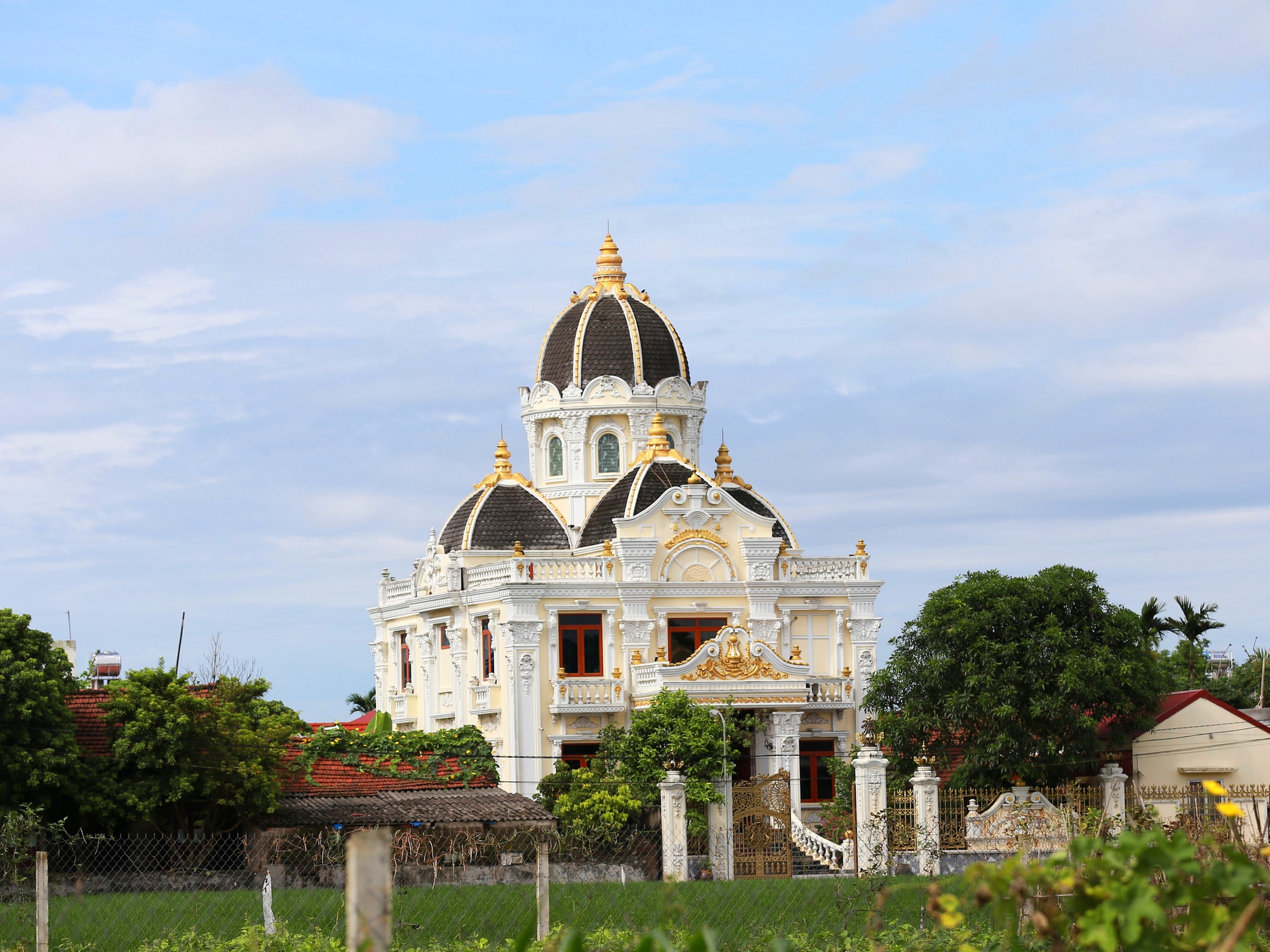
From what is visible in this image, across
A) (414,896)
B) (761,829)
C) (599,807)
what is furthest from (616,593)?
(414,896)

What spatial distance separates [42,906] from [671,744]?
1004 inches

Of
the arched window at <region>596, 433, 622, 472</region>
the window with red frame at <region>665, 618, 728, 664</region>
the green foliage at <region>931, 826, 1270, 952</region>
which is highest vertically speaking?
the arched window at <region>596, 433, 622, 472</region>

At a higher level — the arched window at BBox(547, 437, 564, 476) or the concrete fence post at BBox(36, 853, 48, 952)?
the arched window at BBox(547, 437, 564, 476)

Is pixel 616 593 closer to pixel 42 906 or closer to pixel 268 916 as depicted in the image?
pixel 268 916

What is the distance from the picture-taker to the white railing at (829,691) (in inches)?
1695

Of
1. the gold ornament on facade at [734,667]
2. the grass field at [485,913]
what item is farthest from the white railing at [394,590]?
the grass field at [485,913]

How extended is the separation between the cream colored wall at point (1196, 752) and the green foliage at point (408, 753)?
1435cm

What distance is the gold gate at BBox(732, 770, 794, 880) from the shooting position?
112ft

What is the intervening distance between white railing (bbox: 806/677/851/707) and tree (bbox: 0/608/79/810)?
18250mm

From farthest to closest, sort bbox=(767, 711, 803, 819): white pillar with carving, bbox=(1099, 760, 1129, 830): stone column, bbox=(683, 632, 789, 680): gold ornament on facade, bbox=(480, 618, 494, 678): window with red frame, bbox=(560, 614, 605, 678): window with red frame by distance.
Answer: bbox=(480, 618, 494, 678): window with red frame, bbox=(560, 614, 605, 678): window with red frame, bbox=(767, 711, 803, 819): white pillar with carving, bbox=(683, 632, 789, 680): gold ornament on facade, bbox=(1099, 760, 1129, 830): stone column

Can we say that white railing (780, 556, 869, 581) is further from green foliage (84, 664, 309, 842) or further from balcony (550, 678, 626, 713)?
green foliage (84, 664, 309, 842)

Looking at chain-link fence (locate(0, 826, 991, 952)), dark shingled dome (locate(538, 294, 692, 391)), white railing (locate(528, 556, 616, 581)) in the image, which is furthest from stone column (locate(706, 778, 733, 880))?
dark shingled dome (locate(538, 294, 692, 391))

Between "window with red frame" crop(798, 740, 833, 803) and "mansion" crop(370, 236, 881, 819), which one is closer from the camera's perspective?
"mansion" crop(370, 236, 881, 819)

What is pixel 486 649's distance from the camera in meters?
43.3
